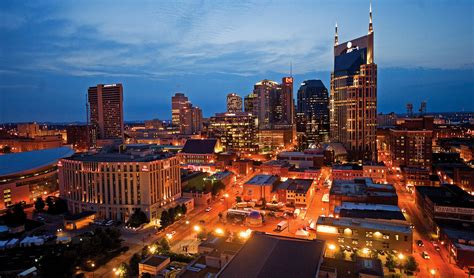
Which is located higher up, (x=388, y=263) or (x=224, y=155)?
(x=224, y=155)

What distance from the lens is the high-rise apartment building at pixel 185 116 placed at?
180 m

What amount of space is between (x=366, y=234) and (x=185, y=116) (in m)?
156

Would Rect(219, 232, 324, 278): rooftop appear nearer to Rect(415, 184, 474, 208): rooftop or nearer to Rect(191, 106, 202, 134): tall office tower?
Rect(415, 184, 474, 208): rooftop

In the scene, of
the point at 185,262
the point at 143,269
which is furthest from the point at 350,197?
the point at 143,269

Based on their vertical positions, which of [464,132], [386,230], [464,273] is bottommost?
[464,273]

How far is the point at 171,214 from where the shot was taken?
134 ft

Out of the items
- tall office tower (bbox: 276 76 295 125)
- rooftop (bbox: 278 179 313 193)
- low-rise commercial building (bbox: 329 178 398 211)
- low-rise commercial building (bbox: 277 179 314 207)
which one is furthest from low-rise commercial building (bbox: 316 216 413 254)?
tall office tower (bbox: 276 76 295 125)

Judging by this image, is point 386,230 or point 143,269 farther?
point 386,230

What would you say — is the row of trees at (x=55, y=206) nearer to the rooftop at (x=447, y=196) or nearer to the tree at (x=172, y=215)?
the tree at (x=172, y=215)

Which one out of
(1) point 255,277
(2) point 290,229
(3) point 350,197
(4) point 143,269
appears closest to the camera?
(1) point 255,277

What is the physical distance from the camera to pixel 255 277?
67.5 ft

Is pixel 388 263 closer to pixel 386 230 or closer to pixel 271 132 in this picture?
pixel 386 230

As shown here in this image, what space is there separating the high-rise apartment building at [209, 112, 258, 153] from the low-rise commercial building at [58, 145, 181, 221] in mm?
64797

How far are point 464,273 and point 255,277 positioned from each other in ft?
68.2
